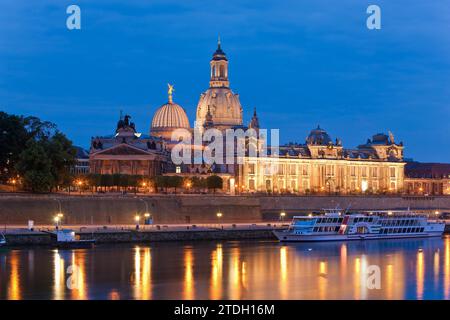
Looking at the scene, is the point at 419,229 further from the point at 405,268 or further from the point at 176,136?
the point at 176,136

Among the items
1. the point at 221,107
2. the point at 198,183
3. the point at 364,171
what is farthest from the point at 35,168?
the point at 364,171

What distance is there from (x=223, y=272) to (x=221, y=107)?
3666 inches

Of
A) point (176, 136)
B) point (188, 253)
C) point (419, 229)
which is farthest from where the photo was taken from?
point (176, 136)

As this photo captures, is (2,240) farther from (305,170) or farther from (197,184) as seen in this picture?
(305,170)

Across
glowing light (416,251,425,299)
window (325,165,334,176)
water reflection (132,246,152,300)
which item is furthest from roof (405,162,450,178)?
water reflection (132,246,152,300)

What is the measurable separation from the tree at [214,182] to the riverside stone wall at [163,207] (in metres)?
8.71

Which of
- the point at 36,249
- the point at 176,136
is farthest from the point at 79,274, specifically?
the point at 176,136

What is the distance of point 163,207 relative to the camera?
288 ft

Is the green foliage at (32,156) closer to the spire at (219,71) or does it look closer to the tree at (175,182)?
the tree at (175,182)

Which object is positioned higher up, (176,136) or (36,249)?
(176,136)

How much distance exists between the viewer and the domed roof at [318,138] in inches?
5507
